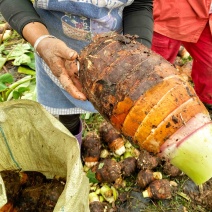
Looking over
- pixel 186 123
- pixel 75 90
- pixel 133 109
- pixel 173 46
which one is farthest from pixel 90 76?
pixel 173 46

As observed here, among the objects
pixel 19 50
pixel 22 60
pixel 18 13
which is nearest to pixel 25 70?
pixel 22 60

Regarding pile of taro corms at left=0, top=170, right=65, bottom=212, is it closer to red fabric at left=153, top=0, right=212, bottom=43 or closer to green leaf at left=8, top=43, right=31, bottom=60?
red fabric at left=153, top=0, right=212, bottom=43

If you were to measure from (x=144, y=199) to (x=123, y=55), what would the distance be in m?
1.07

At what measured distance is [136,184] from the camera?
196cm

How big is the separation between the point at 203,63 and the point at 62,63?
4.21ft

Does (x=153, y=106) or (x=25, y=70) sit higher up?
(x=153, y=106)

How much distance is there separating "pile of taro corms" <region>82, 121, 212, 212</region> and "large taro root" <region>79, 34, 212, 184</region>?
79cm

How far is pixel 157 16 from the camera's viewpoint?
2023 millimetres

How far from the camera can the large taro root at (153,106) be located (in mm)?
1016

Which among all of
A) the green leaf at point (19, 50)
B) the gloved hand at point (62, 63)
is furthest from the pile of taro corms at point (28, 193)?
the green leaf at point (19, 50)

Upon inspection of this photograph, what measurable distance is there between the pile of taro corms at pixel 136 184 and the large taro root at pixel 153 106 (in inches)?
31.2

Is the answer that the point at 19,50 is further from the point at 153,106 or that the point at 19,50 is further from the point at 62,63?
the point at 153,106

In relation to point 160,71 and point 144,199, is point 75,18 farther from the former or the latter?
point 144,199

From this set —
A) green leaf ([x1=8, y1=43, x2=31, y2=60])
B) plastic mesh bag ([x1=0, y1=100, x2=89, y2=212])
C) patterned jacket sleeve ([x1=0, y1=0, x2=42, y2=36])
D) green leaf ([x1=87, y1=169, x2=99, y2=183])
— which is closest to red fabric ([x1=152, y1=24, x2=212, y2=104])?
green leaf ([x1=87, y1=169, x2=99, y2=183])
